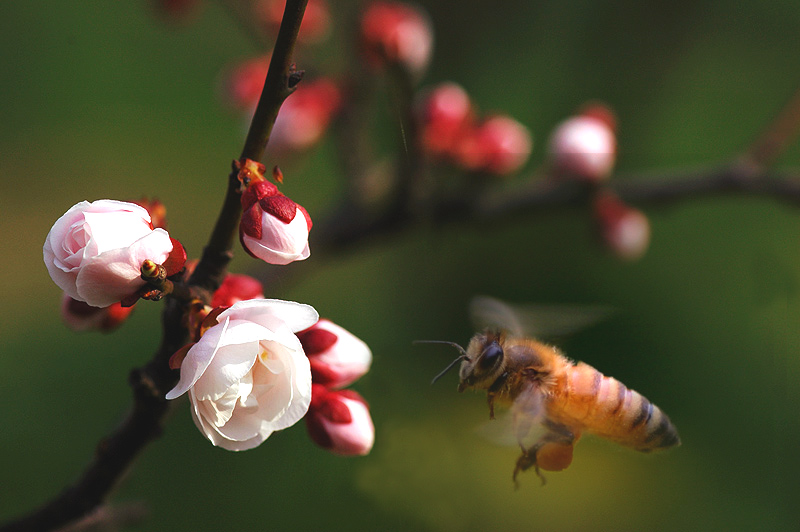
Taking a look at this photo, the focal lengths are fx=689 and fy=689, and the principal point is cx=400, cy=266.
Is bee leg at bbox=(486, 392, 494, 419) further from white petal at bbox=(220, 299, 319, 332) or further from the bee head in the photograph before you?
white petal at bbox=(220, 299, 319, 332)

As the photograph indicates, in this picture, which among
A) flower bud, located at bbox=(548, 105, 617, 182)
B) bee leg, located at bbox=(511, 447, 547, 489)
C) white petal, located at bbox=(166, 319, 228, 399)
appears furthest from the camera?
flower bud, located at bbox=(548, 105, 617, 182)

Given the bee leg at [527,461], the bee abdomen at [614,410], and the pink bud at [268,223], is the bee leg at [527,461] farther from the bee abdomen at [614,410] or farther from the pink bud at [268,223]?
the pink bud at [268,223]

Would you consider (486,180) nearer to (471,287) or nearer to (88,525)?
(88,525)

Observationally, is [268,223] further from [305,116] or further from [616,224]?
[616,224]

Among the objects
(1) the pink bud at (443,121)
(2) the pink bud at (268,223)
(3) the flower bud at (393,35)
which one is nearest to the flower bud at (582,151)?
(1) the pink bud at (443,121)

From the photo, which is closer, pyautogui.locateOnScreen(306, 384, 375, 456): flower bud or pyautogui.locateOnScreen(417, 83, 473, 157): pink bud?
pyautogui.locateOnScreen(306, 384, 375, 456): flower bud

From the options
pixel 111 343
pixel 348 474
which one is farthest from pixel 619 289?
pixel 111 343

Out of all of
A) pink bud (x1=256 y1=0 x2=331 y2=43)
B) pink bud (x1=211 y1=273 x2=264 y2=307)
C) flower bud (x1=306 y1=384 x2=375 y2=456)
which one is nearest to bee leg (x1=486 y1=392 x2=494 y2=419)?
flower bud (x1=306 y1=384 x2=375 y2=456)
